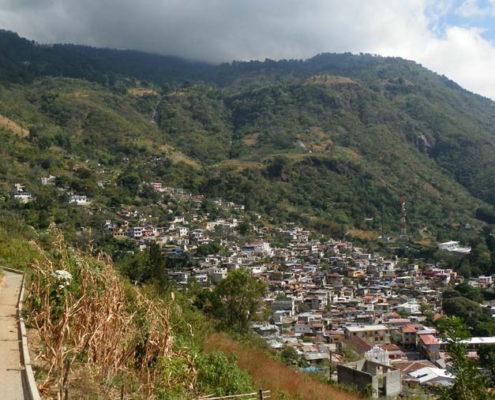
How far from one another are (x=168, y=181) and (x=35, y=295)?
58522 millimetres

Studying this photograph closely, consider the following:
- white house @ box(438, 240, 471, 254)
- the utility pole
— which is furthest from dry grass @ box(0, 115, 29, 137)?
white house @ box(438, 240, 471, 254)

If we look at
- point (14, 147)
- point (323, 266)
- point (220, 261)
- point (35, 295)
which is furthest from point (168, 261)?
point (35, 295)

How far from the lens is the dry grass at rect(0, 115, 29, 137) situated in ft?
181

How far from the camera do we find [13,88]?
266 feet

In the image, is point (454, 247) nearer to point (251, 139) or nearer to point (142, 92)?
point (251, 139)

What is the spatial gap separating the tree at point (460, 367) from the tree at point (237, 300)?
862cm

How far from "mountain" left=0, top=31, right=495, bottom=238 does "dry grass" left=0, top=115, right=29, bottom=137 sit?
0.90 feet

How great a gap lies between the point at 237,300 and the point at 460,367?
891 cm

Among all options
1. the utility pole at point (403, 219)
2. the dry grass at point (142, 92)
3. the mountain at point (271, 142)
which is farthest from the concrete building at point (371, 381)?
the dry grass at point (142, 92)

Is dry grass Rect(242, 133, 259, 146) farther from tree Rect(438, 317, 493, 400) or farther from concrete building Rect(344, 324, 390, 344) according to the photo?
tree Rect(438, 317, 493, 400)

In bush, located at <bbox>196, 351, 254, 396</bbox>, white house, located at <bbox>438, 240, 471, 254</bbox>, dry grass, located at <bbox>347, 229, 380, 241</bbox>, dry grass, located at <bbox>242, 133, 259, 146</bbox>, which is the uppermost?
dry grass, located at <bbox>242, 133, 259, 146</bbox>

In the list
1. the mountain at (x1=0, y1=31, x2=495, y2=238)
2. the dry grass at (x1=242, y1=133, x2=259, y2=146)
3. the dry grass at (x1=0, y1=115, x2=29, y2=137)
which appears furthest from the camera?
the dry grass at (x1=242, y1=133, x2=259, y2=146)

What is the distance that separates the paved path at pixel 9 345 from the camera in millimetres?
3882

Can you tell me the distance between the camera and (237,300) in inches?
547
